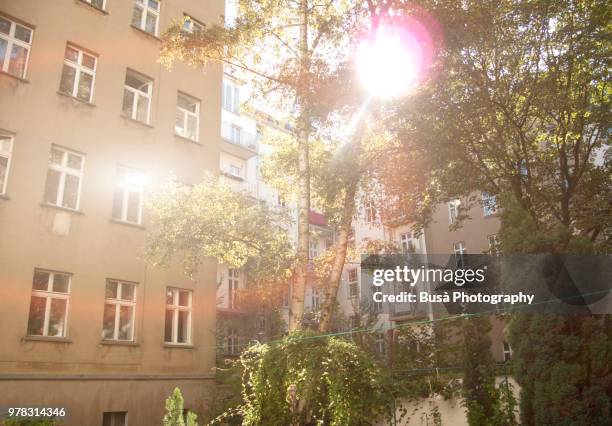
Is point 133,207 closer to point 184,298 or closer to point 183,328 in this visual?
point 184,298

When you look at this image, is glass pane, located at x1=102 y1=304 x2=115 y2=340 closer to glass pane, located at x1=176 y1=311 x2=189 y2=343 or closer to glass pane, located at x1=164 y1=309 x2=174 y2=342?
glass pane, located at x1=164 y1=309 x2=174 y2=342

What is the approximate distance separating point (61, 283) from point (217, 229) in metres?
4.81

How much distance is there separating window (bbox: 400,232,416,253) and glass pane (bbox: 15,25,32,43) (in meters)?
21.0

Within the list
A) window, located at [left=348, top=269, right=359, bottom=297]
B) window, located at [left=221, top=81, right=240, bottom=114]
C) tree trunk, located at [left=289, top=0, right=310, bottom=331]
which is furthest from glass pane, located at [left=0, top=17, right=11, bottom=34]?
window, located at [left=348, top=269, right=359, bottom=297]

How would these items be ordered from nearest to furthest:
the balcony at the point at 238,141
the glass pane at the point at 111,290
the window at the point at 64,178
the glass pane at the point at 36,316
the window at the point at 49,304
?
the glass pane at the point at 36,316 < the window at the point at 49,304 < the window at the point at 64,178 < the glass pane at the point at 111,290 < the balcony at the point at 238,141

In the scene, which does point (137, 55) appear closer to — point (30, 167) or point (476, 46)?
point (30, 167)

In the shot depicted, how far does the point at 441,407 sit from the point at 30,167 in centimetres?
1208

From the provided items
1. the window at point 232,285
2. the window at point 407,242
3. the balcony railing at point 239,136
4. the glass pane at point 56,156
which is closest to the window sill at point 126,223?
the glass pane at point 56,156

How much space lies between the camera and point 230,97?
113 feet

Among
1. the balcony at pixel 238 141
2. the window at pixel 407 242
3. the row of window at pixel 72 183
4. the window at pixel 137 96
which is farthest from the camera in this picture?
the balcony at pixel 238 141

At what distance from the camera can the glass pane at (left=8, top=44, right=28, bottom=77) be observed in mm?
14406

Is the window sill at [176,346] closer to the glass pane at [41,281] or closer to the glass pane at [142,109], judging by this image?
the glass pane at [41,281]

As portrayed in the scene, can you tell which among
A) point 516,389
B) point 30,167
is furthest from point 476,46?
point 30,167

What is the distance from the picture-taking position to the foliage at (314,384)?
8172 mm
